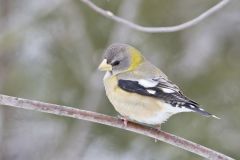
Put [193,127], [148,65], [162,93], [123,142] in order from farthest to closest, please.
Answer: [123,142] < [193,127] < [148,65] < [162,93]

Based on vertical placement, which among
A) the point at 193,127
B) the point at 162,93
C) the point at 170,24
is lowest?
the point at 193,127

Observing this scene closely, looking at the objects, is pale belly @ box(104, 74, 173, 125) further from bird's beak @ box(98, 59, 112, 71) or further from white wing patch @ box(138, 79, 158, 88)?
bird's beak @ box(98, 59, 112, 71)

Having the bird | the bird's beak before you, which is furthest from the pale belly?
the bird's beak

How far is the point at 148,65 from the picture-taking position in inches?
155

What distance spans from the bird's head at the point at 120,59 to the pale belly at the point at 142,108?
34 centimetres

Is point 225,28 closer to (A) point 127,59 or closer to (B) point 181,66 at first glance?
(B) point 181,66

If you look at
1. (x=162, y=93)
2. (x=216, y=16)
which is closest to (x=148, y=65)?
(x=162, y=93)

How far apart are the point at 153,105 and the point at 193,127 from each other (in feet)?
6.68

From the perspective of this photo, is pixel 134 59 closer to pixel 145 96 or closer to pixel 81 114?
pixel 145 96

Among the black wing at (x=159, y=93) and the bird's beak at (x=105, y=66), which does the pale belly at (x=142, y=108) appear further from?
the bird's beak at (x=105, y=66)

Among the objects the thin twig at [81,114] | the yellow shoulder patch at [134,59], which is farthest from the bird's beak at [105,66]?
the thin twig at [81,114]

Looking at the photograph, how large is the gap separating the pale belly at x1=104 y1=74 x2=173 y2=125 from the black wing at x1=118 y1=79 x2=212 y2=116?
0.03 metres

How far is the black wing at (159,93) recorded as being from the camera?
3.43 m

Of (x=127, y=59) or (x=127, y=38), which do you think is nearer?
(x=127, y=59)
